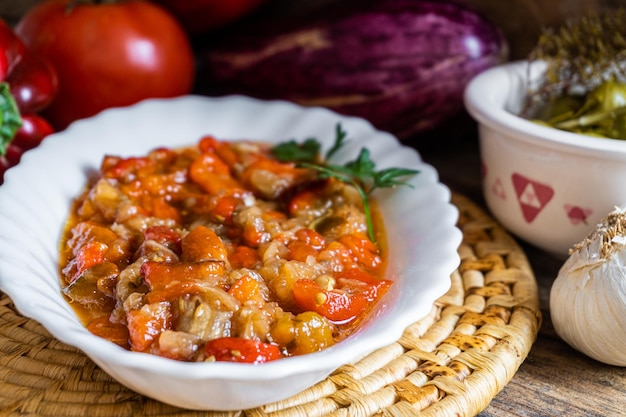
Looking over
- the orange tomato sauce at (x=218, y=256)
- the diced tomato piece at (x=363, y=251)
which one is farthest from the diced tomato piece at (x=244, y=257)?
the diced tomato piece at (x=363, y=251)

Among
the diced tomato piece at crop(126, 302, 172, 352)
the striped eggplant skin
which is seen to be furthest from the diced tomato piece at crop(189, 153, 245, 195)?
the striped eggplant skin

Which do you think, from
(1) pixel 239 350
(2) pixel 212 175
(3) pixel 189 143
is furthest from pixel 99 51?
(1) pixel 239 350

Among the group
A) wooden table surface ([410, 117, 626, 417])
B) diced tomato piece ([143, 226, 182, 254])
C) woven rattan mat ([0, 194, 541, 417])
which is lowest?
wooden table surface ([410, 117, 626, 417])

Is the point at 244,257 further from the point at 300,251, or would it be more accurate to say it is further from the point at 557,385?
the point at 557,385

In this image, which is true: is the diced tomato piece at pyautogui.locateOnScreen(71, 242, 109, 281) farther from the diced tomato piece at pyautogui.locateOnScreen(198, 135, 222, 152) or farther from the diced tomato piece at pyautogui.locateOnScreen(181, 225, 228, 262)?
the diced tomato piece at pyautogui.locateOnScreen(198, 135, 222, 152)

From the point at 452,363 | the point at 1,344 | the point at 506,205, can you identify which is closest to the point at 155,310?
the point at 1,344

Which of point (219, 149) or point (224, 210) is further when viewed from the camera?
point (219, 149)
